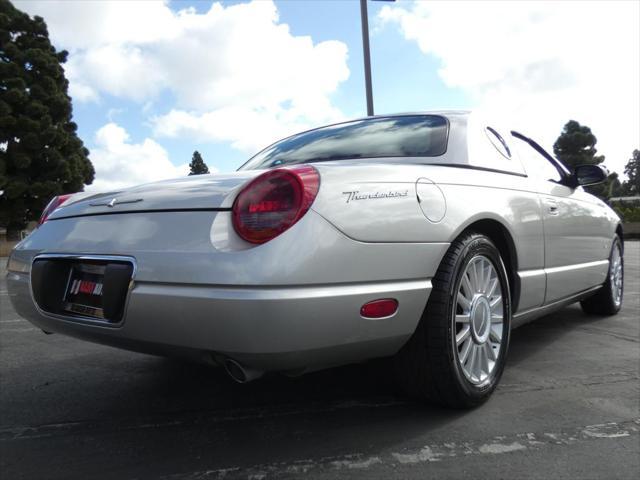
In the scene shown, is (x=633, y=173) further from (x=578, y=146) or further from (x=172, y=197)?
(x=172, y=197)

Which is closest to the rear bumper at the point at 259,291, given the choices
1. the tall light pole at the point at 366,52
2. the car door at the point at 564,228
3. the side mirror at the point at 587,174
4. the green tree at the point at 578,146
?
the car door at the point at 564,228

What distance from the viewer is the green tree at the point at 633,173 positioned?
87.4 metres

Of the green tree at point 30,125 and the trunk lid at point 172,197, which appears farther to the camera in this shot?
the green tree at point 30,125

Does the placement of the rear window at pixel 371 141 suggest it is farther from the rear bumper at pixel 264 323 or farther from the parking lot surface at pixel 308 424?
the parking lot surface at pixel 308 424

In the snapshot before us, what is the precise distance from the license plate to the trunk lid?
240 mm

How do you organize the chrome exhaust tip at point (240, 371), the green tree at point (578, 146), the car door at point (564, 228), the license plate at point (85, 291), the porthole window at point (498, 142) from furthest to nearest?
1. the green tree at point (578, 146)
2. the car door at point (564, 228)
3. the porthole window at point (498, 142)
4. the license plate at point (85, 291)
5. the chrome exhaust tip at point (240, 371)

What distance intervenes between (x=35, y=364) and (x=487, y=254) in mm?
2716

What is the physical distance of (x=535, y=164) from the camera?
325 centimetres

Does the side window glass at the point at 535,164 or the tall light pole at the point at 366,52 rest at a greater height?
the tall light pole at the point at 366,52

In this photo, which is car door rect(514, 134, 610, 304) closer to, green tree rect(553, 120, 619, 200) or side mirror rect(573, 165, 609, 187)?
side mirror rect(573, 165, 609, 187)

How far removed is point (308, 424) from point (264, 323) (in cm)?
74

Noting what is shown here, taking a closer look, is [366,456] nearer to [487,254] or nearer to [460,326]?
[460,326]

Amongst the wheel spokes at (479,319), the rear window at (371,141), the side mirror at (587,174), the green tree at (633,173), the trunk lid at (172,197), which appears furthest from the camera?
the green tree at (633,173)

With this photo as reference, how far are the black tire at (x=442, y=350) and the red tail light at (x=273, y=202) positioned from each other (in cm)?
70
